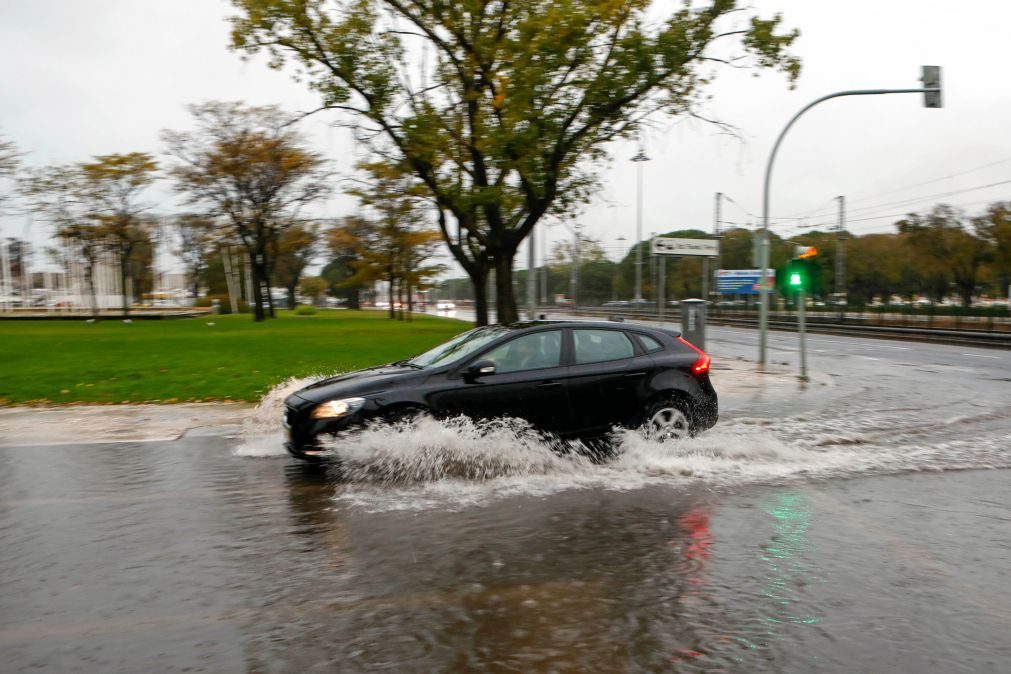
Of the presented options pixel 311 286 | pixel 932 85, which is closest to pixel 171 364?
pixel 932 85

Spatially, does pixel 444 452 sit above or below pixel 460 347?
below

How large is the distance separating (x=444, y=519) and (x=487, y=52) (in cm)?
1503

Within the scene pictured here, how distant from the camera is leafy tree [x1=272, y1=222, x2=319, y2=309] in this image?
52356 mm

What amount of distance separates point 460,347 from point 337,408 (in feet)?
5.03

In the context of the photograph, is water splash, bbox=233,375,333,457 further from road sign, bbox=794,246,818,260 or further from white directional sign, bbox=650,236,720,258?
white directional sign, bbox=650,236,720,258

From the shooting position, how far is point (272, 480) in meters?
7.58

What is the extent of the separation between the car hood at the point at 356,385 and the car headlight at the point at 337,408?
52mm

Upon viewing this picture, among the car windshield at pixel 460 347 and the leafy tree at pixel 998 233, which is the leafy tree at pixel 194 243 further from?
the leafy tree at pixel 998 233

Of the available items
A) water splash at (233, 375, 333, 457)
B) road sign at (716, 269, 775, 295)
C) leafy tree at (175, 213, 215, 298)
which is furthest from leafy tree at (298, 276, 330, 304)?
water splash at (233, 375, 333, 457)

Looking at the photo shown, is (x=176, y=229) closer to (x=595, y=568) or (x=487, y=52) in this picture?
(x=487, y=52)

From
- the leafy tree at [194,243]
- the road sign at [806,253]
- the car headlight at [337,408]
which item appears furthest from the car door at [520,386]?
the leafy tree at [194,243]

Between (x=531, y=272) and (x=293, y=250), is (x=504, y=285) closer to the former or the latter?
(x=531, y=272)

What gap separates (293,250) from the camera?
180 ft

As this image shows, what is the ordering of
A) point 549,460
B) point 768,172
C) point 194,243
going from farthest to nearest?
point 194,243
point 768,172
point 549,460
